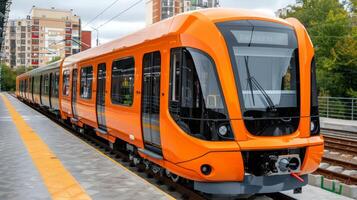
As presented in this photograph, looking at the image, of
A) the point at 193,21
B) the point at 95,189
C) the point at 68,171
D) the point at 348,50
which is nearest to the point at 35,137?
the point at 68,171

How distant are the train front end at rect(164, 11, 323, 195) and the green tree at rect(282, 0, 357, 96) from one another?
27.7 metres

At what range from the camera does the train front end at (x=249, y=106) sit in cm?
679

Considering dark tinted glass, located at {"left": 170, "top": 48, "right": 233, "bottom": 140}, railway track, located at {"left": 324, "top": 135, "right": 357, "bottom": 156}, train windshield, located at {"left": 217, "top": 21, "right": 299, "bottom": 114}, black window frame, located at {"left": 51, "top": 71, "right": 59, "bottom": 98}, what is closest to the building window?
black window frame, located at {"left": 51, "top": 71, "right": 59, "bottom": 98}

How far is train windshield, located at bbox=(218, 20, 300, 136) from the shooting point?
7.02 meters

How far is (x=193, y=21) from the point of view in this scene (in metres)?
7.34

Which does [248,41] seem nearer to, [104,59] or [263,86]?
[263,86]

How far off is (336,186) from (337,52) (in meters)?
28.3

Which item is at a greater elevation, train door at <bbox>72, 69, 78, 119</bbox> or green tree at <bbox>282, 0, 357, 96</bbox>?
green tree at <bbox>282, 0, 357, 96</bbox>

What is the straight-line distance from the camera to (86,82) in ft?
47.6

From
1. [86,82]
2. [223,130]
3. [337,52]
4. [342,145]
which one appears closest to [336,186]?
[223,130]

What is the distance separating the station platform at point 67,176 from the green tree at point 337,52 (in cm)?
2555

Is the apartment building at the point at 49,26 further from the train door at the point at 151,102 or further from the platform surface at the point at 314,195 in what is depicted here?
the platform surface at the point at 314,195

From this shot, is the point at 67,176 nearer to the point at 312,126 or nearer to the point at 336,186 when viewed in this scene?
the point at 312,126

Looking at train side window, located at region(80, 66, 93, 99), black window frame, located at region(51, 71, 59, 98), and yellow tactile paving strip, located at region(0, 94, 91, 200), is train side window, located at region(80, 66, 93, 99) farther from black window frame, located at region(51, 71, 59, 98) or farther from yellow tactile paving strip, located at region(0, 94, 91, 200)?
black window frame, located at region(51, 71, 59, 98)
